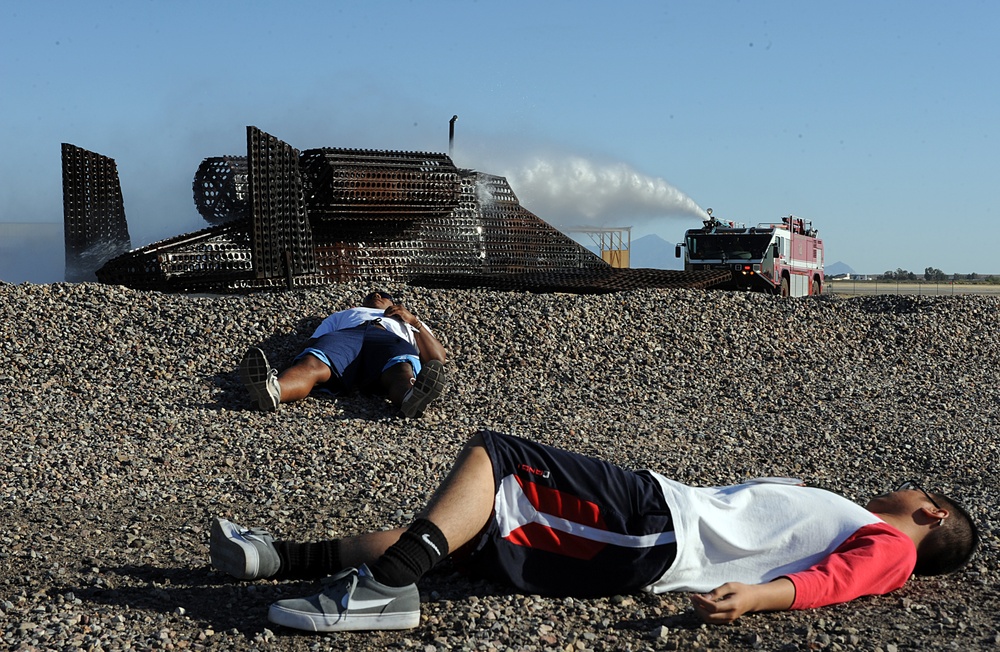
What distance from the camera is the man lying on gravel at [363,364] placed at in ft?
26.2

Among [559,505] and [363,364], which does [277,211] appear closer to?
[363,364]

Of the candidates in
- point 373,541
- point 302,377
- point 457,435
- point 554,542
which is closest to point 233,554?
point 373,541

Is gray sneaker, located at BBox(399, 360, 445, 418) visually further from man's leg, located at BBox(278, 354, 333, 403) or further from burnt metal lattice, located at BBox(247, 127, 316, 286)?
burnt metal lattice, located at BBox(247, 127, 316, 286)

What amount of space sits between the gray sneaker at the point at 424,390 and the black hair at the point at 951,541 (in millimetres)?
4548

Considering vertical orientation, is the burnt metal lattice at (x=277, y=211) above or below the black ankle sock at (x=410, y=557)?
above

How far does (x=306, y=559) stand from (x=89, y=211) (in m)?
13.5

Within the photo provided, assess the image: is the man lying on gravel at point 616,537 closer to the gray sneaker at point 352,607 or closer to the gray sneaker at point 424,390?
the gray sneaker at point 352,607

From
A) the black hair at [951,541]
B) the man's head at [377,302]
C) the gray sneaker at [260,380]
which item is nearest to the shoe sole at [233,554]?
the black hair at [951,541]

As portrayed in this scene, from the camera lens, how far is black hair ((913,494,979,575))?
156 inches

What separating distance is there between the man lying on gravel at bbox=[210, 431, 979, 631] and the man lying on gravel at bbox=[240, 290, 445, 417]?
4201mm

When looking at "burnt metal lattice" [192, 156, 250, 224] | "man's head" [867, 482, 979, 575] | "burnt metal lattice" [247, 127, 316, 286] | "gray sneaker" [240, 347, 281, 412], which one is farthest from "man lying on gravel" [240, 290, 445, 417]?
"burnt metal lattice" [192, 156, 250, 224]

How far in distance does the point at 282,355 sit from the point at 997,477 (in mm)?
6394

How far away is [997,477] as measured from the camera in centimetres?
695

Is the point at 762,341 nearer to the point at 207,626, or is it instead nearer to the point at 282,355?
the point at 282,355
